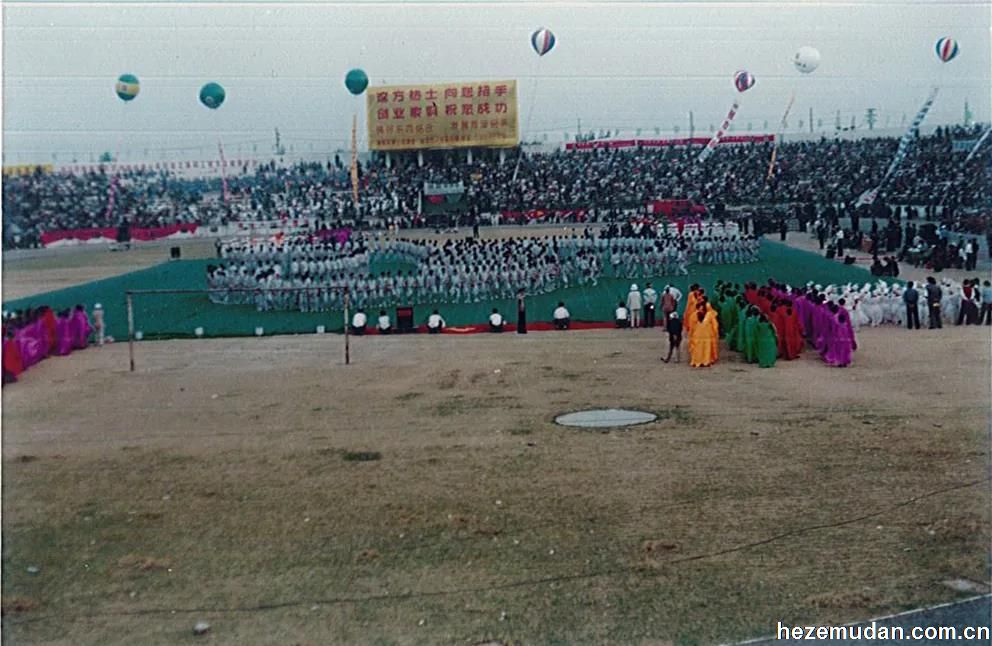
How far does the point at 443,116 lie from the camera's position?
96.5ft

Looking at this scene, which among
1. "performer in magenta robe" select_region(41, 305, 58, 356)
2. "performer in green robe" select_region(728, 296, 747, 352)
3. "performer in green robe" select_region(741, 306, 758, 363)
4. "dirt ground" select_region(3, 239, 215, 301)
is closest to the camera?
"performer in green robe" select_region(741, 306, 758, 363)

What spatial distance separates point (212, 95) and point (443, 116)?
28.4ft

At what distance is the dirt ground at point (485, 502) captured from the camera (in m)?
7.29

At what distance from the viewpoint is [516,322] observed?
20.1 metres

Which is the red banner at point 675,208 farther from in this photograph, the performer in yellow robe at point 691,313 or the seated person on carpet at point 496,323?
the performer in yellow robe at point 691,313

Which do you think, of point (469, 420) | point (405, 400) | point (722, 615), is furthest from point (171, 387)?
point (722, 615)

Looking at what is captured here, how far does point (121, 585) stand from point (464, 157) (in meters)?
21.9

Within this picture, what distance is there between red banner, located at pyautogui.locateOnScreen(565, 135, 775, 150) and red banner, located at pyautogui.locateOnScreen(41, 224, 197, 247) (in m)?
13.0

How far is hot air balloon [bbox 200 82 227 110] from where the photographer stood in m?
21.8

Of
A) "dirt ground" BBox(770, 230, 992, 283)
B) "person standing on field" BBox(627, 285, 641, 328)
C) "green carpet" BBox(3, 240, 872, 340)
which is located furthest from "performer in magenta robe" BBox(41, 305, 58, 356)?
"dirt ground" BBox(770, 230, 992, 283)

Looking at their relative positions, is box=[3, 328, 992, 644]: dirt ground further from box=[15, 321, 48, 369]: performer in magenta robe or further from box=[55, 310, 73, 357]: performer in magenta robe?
box=[55, 310, 73, 357]: performer in magenta robe

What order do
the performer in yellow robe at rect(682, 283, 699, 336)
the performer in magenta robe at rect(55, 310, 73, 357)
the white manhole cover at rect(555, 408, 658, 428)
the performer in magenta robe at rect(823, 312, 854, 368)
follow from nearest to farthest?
the white manhole cover at rect(555, 408, 658, 428) < the performer in magenta robe at rect(823, 312, 854, 368) < the performer in yellow robe at rect(682, 283, 699, 336) < the performer in magenta robe at rect(55, 310, 73, 357)
